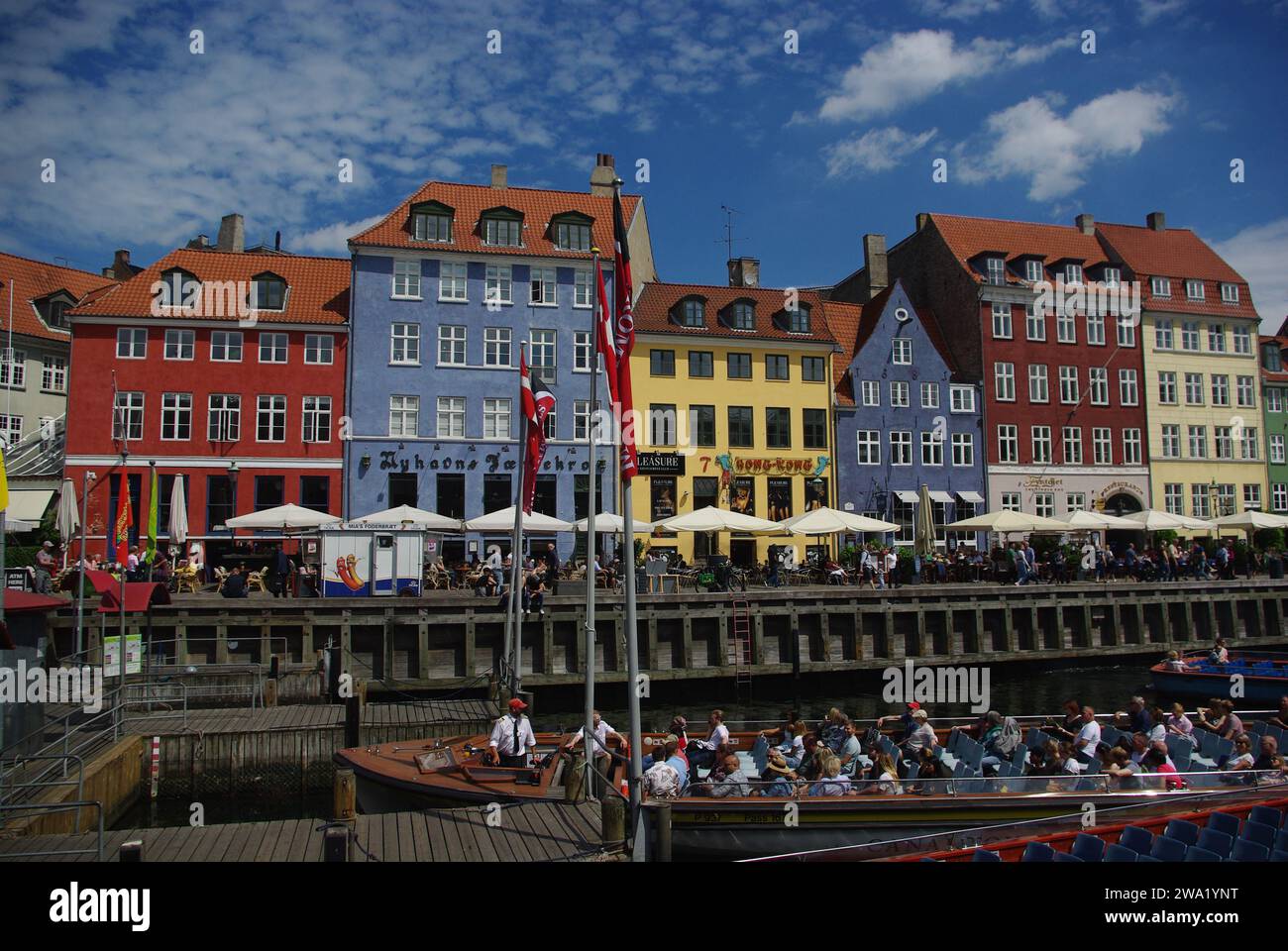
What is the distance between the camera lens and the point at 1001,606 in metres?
32.1

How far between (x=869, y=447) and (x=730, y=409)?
754 cm

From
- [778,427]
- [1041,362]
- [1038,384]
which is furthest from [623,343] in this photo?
[1041,362]

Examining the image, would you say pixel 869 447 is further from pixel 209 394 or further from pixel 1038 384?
pixel 209 394

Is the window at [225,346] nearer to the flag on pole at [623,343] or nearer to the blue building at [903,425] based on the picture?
the blue building at [903,425]

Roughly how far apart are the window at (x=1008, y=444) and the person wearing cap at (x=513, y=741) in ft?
124

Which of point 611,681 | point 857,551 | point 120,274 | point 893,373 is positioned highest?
point 120,274

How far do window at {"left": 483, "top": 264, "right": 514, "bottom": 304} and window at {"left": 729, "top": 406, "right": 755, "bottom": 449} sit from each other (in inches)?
461

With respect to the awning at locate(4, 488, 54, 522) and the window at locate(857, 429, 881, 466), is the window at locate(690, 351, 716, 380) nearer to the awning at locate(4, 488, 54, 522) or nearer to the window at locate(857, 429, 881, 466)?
the window at locate(857, 429, 881, 466)

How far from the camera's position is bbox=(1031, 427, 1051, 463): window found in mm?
47750

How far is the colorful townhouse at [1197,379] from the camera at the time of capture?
5025 centimetres

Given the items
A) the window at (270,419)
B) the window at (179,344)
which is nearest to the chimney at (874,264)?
the window at (270,419)

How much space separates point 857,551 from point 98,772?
93.2ft
